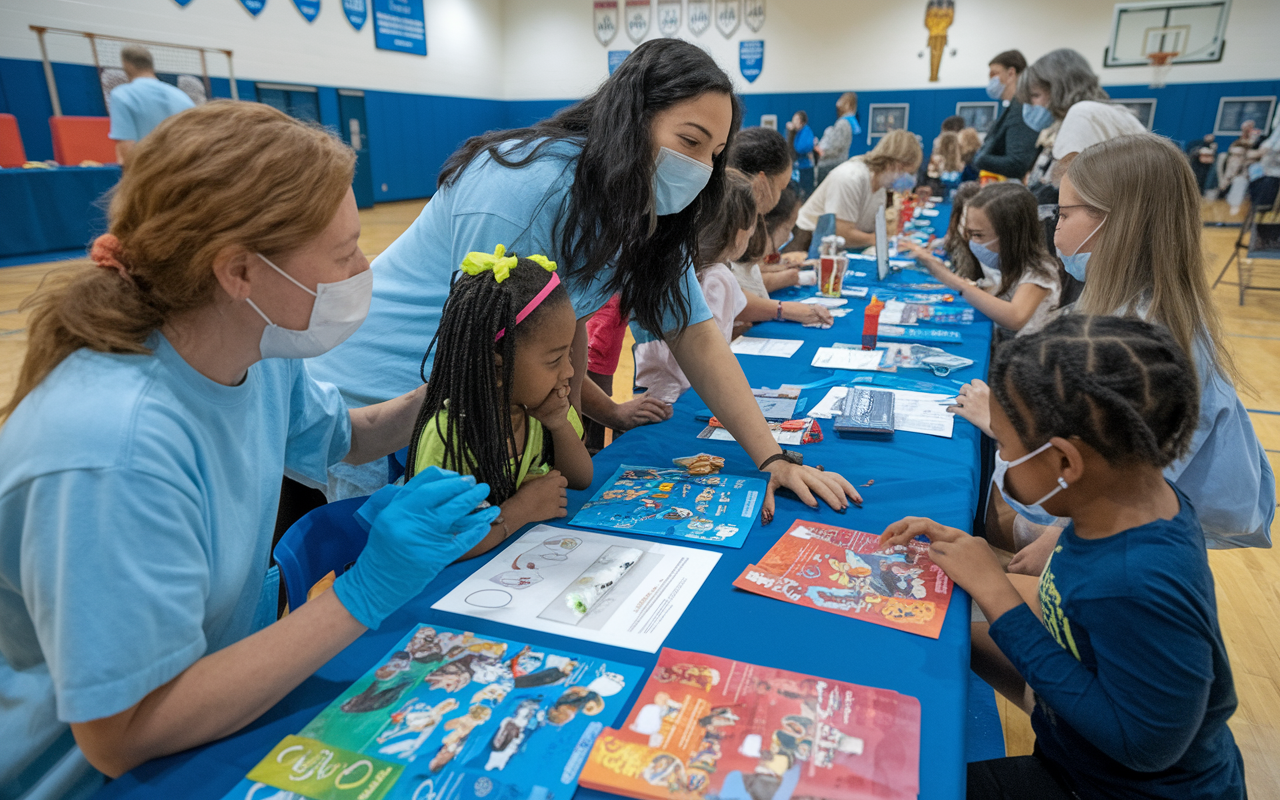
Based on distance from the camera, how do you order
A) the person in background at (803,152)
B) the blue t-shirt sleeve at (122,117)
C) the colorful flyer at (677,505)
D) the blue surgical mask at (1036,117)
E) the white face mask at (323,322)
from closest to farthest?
1. the white face mask at (323,322)
2. the colorful flyer at (677,505)
3. the blue surgical mask at (1036,117)
4. the blue t-shirt sleeve at (122,117)
5. the person in background at (803,152)

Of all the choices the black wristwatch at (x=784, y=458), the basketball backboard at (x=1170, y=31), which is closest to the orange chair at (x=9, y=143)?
the black wristwatch at (x=784, y=458)

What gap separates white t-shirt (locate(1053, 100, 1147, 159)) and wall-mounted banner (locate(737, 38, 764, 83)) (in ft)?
36.8

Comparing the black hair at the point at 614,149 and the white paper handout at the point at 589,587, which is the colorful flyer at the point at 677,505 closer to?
the white paper handout at the point at 589,587

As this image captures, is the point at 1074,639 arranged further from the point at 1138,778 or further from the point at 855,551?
the point at 855,551

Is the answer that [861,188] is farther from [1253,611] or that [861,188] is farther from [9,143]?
[9,143]

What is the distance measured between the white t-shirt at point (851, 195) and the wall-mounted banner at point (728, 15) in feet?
32.6

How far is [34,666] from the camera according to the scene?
0.80 meters

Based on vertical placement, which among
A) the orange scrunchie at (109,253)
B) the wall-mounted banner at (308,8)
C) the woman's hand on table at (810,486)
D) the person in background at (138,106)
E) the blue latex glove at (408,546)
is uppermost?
the wall-mounted banner at (308,8)

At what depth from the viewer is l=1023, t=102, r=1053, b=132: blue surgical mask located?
15.9 ft

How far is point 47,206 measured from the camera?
6738 millimetres

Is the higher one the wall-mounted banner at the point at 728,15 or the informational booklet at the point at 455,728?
the wall-mounted banner at the point at 728,15

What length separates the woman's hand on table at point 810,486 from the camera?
4.42 feet

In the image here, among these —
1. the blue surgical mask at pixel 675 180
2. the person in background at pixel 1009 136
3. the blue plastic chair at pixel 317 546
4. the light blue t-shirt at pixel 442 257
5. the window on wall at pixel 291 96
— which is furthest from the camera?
the window on wall at pixel 291 96

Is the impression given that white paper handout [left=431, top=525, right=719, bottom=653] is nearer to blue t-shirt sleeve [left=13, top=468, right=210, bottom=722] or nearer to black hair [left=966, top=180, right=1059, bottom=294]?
blue t-shirt sleeve [left=13, top=468, right=210, bottom=722]
